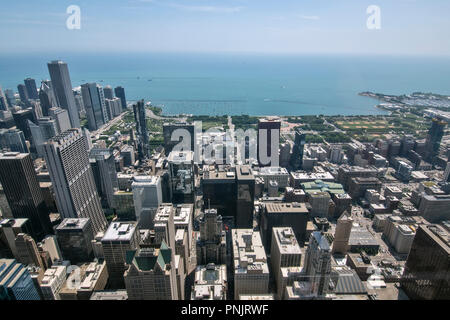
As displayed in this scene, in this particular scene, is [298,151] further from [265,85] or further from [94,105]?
[265,85]

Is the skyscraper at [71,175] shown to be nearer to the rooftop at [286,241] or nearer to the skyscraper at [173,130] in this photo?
the skyscraper at [173,130]

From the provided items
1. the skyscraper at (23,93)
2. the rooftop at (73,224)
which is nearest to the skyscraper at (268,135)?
the rooftop at (73,224)

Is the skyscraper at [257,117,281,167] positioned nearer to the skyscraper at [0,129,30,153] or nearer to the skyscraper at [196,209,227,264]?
the skyscraper at [196,209,227,264]

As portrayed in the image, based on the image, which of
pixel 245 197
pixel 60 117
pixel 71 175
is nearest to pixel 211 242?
pixel 245 197

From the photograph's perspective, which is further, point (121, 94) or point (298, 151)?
point (121, 94)
